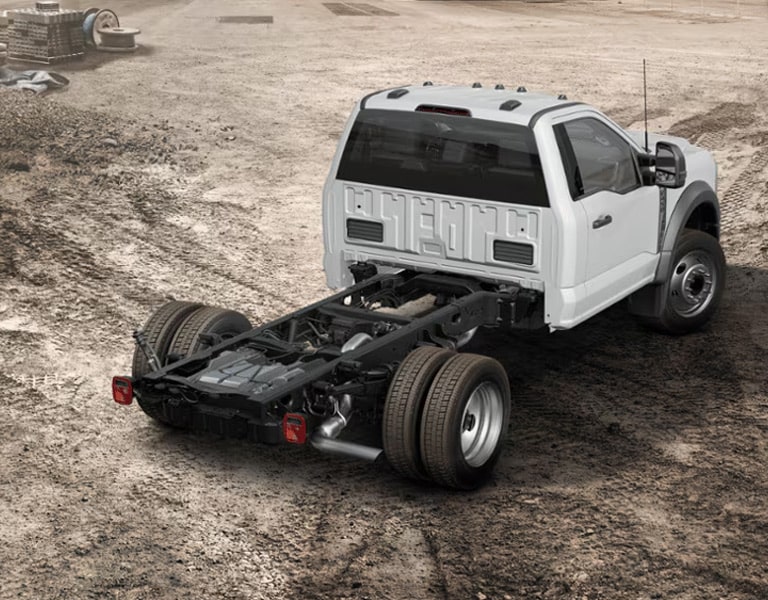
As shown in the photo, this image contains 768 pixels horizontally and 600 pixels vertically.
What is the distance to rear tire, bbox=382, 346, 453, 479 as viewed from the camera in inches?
282

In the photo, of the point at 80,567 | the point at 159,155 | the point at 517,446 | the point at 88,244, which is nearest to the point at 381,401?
the point at 517,446

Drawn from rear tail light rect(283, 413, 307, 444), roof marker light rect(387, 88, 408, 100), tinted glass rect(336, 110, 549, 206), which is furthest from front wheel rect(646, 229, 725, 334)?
rear tail light rect(283, 413, 307, 444)

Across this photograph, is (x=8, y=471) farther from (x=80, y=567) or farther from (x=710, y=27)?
(x=710, y=27)

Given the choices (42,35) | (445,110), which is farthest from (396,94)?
(42,35)

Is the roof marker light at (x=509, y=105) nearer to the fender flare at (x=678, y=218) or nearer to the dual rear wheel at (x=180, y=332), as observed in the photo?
the fender flare at (x=678, y=218)

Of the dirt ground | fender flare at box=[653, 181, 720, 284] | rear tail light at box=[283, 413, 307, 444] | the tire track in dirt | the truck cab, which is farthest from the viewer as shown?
the tire track in dirt

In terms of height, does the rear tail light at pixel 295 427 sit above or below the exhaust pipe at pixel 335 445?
above

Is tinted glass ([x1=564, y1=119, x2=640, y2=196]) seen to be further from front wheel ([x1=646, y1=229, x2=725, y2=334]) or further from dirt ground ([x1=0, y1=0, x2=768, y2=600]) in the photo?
dirt ground ([x1=0, y1=0, x2=768, y2=600])

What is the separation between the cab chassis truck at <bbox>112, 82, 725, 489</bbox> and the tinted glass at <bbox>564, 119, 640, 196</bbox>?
14mm

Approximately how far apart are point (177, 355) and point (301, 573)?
1.98 metres

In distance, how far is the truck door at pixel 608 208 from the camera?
342 inches

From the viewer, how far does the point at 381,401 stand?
7637mm

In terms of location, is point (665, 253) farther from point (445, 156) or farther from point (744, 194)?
point (744, 194)

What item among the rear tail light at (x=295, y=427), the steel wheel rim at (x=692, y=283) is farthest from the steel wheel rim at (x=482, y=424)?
the steel wheel rim at (x=692, y=283)
